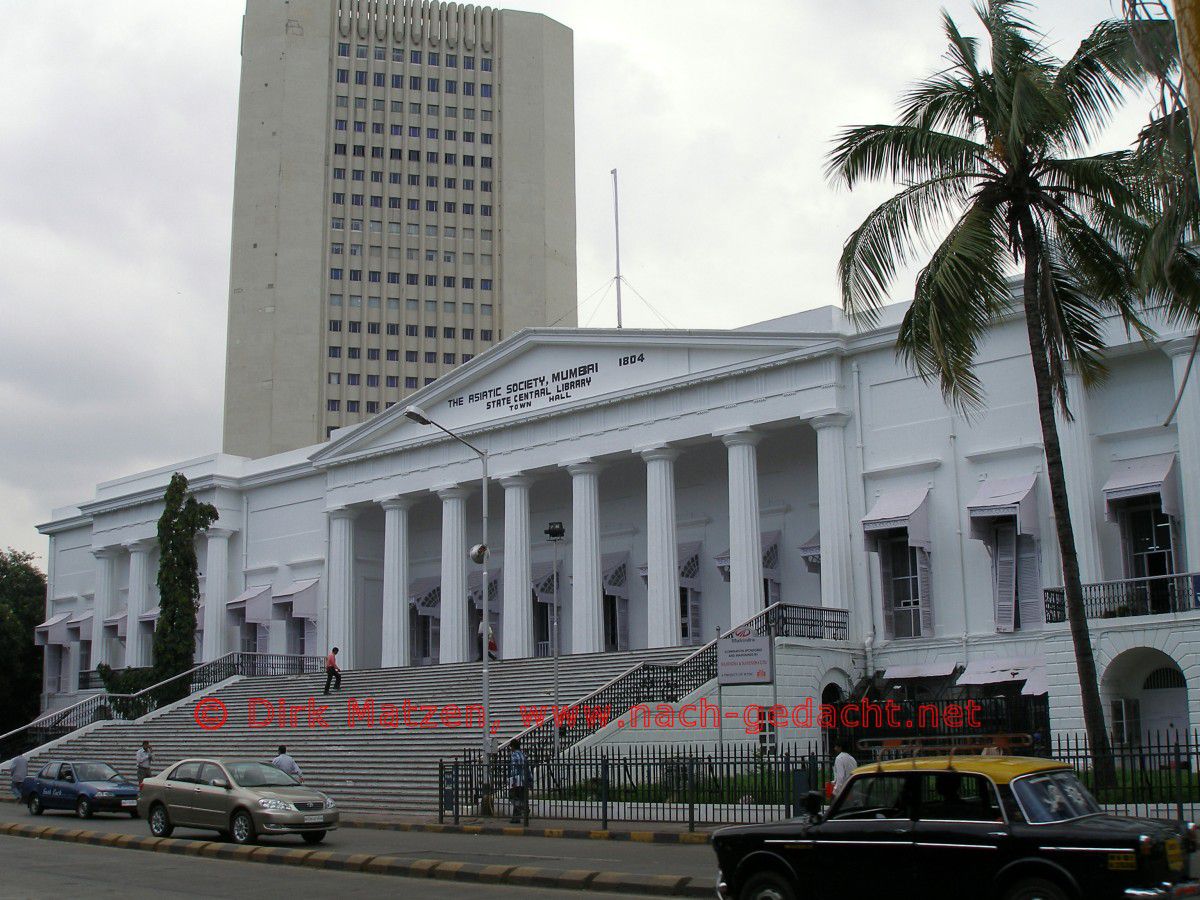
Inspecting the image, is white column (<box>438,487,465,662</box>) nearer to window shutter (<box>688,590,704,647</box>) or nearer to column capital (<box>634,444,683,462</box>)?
window shutter (<box>688,590,704,647</box>)

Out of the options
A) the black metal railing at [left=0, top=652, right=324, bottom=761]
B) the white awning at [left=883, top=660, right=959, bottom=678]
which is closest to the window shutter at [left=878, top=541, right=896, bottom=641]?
the white awning at [left=883, top=660, right=959, bottom=678]

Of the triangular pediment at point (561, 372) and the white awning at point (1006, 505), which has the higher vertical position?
the triangular pediment at point (561, 372)

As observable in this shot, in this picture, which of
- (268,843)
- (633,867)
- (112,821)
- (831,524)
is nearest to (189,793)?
(268,843)

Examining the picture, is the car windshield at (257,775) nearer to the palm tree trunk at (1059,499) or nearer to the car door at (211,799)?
the car door at (211,799)

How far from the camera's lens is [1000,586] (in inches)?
1133

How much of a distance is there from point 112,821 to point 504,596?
1435 centimetres

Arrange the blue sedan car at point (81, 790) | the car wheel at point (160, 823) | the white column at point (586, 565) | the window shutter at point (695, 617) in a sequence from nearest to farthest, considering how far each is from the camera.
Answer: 1. the car wheel at point (160, 823)
2. the blue sedan car at point (81, 790)
3. the white column at point (586, 565)
4. the window shutter at point (695, 617)

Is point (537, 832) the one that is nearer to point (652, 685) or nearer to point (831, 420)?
point (652, 685)

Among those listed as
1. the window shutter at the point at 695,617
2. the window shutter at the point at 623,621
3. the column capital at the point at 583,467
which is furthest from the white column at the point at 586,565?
the window shutter at the point at 623,621

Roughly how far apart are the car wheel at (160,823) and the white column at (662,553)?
15119 millimetres

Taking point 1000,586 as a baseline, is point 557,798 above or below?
below

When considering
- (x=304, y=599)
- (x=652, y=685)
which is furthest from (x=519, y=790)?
(x=304, y=599)

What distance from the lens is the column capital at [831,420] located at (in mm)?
32031

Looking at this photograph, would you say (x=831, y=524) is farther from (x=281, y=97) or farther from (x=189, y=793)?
(x=281, y=97)
